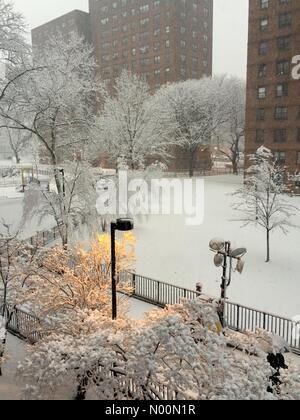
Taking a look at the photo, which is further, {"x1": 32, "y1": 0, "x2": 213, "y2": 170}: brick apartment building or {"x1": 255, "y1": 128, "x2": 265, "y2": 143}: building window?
{"x1": 32, "y1": 0, "x2": 213, "y2": 170}: brick apartment building

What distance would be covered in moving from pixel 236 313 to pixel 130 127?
1059 inches

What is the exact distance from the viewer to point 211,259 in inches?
816

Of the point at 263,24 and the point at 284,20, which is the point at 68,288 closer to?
the point at 284,20

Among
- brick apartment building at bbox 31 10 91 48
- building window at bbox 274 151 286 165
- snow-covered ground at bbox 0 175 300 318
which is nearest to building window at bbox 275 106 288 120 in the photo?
building window at bbox 274 151 286 165

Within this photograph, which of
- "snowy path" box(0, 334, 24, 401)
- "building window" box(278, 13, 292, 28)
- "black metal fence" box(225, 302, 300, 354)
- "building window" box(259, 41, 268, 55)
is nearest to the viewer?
"snowy path" box(0, 334, 24, 401)

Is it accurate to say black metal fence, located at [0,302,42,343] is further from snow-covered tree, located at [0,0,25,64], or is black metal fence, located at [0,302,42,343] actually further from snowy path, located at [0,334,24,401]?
snow-covered tree, located at [0,0,25,64]

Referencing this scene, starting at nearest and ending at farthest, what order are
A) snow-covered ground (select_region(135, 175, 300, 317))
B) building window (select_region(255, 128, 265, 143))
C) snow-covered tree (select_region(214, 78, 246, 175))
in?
snow-covered ground (select_region(135, 175, 300, 317))
building window (select_region(255, 128, 265, 143))
snow-covered tree (select_region(214, 78, 246, 175))

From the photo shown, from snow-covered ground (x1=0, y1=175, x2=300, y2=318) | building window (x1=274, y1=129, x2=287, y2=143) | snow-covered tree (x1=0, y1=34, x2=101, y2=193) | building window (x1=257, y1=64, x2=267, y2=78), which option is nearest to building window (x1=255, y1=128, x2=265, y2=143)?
building window (x1=274, y1=129, x2=287, y2=143)

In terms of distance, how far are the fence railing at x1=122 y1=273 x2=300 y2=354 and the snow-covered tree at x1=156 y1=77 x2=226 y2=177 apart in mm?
40601

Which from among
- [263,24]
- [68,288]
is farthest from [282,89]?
[68,288]

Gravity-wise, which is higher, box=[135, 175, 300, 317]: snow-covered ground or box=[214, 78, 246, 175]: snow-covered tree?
box=[214, 78, 246, 175]: snow-covered tree

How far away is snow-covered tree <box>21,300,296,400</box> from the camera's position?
663cm

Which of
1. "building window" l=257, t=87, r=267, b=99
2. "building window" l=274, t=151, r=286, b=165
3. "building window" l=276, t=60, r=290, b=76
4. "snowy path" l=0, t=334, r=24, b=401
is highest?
"building window" l=276, t=60, r=290, b=76
